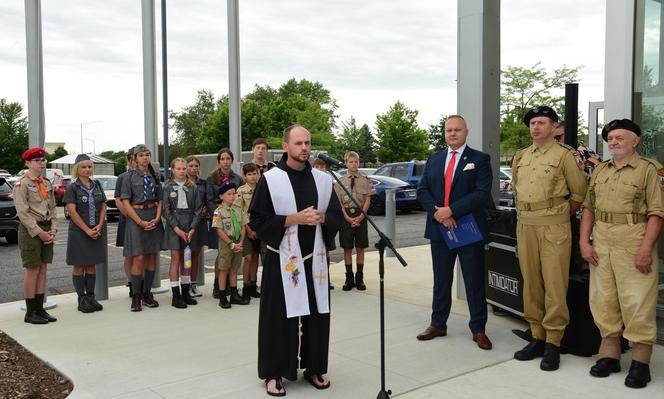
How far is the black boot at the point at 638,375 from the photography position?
13.8ft

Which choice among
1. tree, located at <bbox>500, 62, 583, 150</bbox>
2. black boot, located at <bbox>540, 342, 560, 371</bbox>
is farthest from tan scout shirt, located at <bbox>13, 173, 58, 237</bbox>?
tree, located at <bbox>500, 62, 583, 150</bbox>

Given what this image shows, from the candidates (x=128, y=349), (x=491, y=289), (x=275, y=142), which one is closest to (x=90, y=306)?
(x=128, y=349)

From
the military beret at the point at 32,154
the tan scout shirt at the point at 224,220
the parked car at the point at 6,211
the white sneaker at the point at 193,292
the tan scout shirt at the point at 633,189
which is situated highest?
the military beret at the point at 32,154

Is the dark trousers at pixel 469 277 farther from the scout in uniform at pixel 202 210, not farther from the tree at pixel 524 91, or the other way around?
the tree at pixel 524 91

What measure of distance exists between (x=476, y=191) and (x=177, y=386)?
2.84 meters

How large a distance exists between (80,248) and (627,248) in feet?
17.8

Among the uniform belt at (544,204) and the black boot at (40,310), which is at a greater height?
the uniform belt at (544,204)

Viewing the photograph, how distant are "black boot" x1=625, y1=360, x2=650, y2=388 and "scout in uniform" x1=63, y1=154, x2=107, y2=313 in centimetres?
534

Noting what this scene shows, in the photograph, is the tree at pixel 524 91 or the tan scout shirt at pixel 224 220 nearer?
the tan scout shirt at pixel 224 220

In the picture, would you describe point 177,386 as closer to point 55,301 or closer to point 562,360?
point 562,360

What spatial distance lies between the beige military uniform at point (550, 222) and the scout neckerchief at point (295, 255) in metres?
1.69

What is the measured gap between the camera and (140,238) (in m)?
6.79

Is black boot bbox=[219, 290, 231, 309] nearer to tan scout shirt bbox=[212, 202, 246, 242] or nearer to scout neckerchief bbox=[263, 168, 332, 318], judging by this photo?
tan scout shirt bbox=[212, 202, 246, 242]

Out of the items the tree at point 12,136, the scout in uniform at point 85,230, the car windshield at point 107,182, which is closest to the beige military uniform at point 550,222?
the scout in uniform at point 85,230
